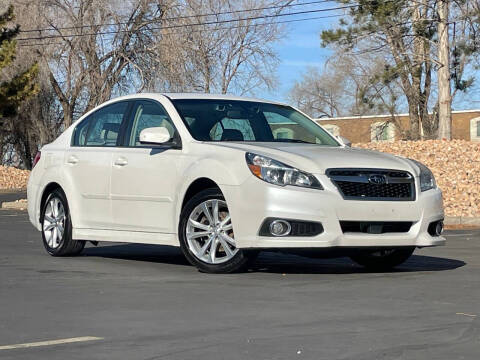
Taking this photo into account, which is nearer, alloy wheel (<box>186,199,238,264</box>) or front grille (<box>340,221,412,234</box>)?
front grille (<box>340,221,412,234</box>)

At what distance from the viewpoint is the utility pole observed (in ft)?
97.9

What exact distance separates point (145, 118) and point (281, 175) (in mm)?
2232

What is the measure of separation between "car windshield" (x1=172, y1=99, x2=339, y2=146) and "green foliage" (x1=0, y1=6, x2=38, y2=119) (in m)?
32.4

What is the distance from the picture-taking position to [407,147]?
28094mm

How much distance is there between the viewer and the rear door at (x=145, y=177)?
34.1ft

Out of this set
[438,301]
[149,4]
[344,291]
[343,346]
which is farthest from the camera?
[149,4]

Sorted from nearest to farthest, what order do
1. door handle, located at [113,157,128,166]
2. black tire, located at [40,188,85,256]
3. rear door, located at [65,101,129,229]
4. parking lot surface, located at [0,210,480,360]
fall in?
parking lot surface, located at [0,210,480,360]
door handle, located at [113,157,128,166]
rear door, located at [65,101,129,229]
black tire, located at [40,188,85,256]

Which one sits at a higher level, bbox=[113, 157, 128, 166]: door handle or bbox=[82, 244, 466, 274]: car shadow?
bbox=[113, 157, 128, 166]: door handle

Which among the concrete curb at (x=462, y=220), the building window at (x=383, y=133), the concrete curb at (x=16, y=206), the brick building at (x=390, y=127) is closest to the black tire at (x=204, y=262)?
the concrete curb at (x=462, y=220)

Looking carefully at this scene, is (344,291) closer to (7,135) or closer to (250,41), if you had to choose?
(250,41)

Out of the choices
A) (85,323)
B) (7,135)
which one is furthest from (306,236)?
(7,135)

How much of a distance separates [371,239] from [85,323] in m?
3.54

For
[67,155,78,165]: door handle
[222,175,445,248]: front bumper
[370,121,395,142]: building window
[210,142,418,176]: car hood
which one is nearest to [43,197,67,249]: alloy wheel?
[67,155,78,165]: door handle

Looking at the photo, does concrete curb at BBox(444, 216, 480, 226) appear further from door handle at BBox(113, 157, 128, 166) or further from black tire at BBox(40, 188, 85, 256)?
door handle at BBox(113, 157, 128, 166)
